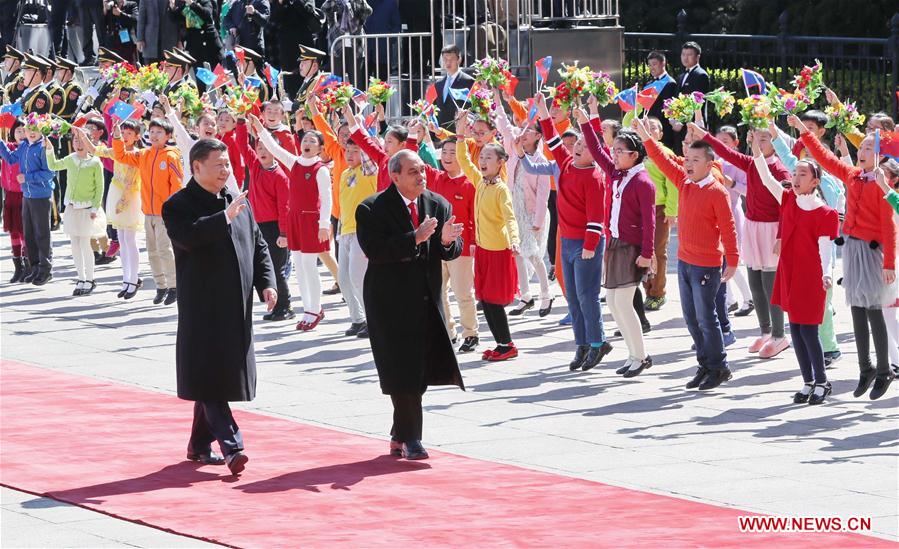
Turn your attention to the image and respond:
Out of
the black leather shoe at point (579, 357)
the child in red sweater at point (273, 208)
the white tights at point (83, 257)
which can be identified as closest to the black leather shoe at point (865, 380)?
the black leather shoe at point (579, 357)

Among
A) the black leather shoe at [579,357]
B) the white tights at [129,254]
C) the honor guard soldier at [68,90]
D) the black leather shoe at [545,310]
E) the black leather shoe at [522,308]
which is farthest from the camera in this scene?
the honor guard soldier at [68,90]

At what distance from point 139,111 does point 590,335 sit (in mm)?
6153

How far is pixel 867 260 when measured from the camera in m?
11.6

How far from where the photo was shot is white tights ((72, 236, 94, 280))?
711 inches

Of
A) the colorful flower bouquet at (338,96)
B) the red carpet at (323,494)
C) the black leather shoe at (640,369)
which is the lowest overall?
the red carpet at (323,494)

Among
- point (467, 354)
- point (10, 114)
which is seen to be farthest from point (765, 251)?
point (10, 114)

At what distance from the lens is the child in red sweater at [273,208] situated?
16.0m

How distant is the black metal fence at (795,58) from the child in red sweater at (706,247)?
30.2ft

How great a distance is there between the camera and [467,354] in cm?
1390

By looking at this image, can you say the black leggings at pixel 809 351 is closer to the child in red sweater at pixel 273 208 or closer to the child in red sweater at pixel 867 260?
the child in red sweater at pixel 867 260

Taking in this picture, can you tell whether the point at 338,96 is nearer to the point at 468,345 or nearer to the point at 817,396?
the point at 468,345

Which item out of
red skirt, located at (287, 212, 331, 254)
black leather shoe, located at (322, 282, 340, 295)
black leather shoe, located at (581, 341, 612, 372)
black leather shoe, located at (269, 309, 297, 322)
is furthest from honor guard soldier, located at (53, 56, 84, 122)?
black leather shoe, located at (581, 341, 612, 372)

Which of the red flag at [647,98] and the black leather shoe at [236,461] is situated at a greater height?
the red flag at [647,98]

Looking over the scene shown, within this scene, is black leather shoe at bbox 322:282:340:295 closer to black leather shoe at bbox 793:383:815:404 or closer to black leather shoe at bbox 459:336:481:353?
black leather shoe at bbox 459:336:481:353
